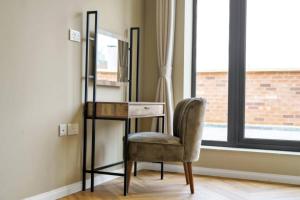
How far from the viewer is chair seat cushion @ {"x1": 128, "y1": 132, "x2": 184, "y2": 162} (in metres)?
3.06

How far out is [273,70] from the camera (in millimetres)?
3924

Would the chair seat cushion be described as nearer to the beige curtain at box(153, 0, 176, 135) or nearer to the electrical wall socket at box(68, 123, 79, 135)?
the electrical wall socket at box(68, 123, 79, 135)

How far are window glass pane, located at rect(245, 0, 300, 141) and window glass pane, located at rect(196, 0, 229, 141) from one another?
0.26 meters

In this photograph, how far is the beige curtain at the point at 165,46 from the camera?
4.01 meters

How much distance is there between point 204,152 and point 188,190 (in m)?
0.83

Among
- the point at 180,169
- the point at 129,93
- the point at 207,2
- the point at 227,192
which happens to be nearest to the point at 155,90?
the point at 129,93

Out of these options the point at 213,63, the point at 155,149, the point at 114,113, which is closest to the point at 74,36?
the point at 114,113

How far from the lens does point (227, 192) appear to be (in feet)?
10.4

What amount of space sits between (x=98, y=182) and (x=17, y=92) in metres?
1.29

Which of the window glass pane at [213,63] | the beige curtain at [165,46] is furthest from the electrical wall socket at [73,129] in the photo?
the window glass pane at [213,63]

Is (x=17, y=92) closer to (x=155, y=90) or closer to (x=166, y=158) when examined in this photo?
(x=166, y=158)

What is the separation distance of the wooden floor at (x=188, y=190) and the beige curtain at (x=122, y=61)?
41.1 inches

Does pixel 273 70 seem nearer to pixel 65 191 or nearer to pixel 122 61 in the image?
pixel 122 61

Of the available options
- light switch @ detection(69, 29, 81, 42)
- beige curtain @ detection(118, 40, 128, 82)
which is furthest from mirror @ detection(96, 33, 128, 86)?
light switch @ detection(69, 29, 81, 42)
